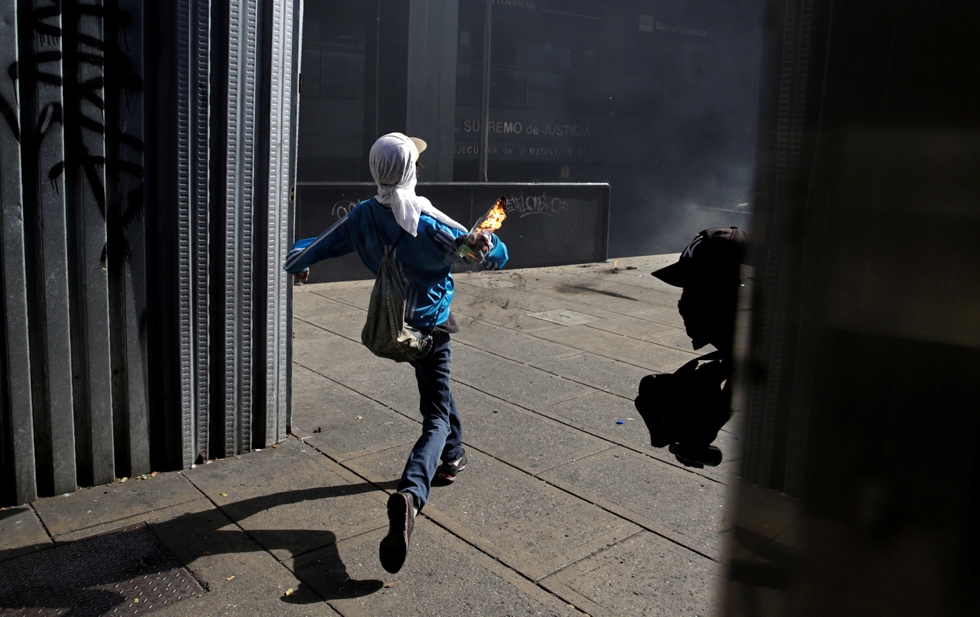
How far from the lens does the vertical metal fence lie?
358cm

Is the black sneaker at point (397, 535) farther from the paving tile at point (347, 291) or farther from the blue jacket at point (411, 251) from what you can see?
the paving tile at point (347, 291)

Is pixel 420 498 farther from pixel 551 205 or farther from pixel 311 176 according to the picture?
pixel 311 176

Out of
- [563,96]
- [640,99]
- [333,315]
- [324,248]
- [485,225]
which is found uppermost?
[640,99]

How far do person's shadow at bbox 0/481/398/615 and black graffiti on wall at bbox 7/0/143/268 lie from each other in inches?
51.9

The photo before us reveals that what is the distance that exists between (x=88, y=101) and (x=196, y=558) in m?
2.10

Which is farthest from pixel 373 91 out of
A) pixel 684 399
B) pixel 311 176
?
pixel 684 399

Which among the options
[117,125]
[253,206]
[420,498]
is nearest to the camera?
[420,498]

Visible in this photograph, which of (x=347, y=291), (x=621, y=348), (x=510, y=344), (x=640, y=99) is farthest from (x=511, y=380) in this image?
(x=640, y=99)

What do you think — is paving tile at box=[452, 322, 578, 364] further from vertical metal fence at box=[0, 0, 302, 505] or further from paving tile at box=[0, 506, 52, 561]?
paving tile at box=[0, 506, 52, 561]

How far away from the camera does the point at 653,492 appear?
13.9ft

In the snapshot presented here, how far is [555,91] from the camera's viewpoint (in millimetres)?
19641

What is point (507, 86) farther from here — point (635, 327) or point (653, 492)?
point (653, 492)

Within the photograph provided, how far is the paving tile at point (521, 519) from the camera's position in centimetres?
358

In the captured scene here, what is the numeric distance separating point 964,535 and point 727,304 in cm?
115
